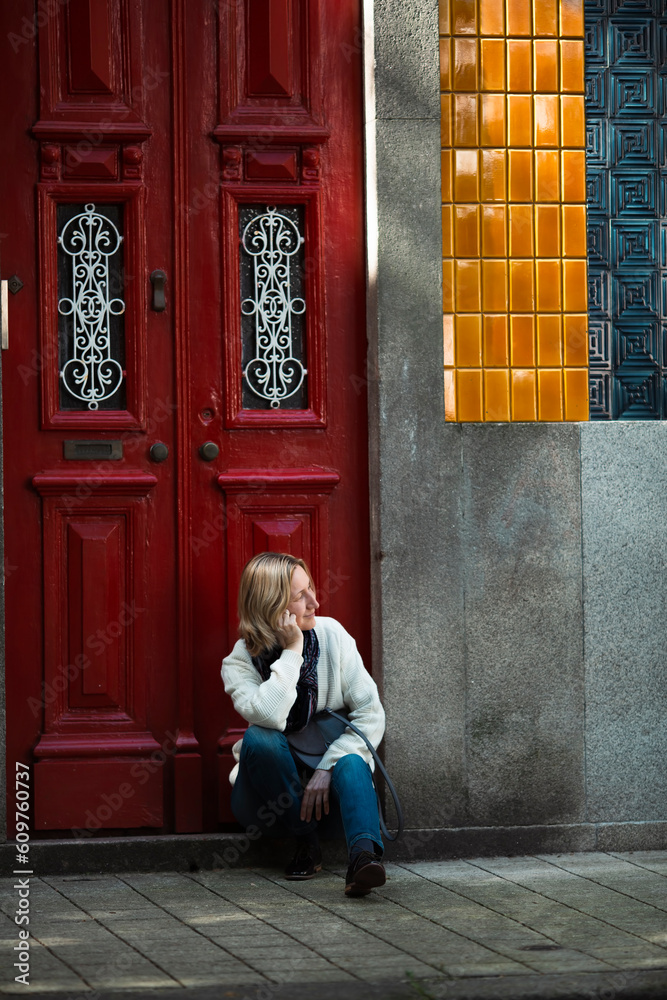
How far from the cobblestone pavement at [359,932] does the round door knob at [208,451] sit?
→ 1.65 metres

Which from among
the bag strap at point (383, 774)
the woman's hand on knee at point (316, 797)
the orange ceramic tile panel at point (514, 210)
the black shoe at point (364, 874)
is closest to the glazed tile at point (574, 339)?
the orange ceramic tile panel at point (514, 210)

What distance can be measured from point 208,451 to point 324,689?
1.07 m

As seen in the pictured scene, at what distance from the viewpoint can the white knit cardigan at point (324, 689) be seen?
5133 mm

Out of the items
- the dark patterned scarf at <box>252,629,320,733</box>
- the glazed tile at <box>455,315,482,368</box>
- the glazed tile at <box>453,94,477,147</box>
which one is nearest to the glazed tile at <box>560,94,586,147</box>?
the glazed tile at <box>453,94,477,147</box>

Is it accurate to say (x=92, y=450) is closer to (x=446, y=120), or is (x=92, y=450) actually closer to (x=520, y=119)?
(x=446, y=120)

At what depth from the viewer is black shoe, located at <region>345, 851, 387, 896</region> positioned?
4836 mm

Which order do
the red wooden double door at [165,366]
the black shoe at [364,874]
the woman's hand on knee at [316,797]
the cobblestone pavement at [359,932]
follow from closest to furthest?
1. the cobblestone pavement at [359,932]
2. the black shoe at [364,874]
3. the woman's hand on knee at [316,797]
4. the red wooden double door at [165,366]

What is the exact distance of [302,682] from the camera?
528cm

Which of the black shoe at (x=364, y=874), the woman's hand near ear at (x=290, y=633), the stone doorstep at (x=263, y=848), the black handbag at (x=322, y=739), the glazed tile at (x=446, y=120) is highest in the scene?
the glazed tile at (x=446, y=120)

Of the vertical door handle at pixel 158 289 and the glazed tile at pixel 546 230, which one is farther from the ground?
the glazed tile at pixel 546 230

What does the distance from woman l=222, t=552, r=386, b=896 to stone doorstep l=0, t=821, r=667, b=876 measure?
0.66 feet

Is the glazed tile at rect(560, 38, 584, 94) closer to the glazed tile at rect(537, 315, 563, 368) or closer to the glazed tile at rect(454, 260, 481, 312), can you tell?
the glazed tile at rect(454, 260, 481, 312)

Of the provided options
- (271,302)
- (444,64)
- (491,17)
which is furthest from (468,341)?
(491,17)

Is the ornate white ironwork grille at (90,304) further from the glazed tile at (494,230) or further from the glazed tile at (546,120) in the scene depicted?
the glazed tile at (546,120)
